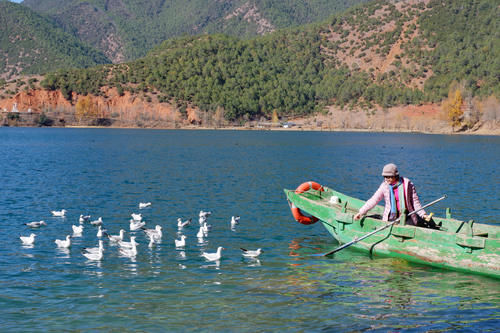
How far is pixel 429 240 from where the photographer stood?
1733 centimetres

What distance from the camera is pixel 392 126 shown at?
18112cm

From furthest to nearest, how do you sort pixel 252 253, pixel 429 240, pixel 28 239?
1. pixel 28 239
2. pixel 252 253
3. pixel 429 240

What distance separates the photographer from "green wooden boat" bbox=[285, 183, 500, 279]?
16.2 meters

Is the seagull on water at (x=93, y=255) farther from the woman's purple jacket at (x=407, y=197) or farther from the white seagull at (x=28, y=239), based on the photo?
the woman's purple jacket at (x=407, y=197)

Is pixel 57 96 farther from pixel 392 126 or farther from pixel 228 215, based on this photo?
pixel 228 215

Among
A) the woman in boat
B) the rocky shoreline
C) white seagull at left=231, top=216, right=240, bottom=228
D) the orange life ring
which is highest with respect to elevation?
the rocky shoreline

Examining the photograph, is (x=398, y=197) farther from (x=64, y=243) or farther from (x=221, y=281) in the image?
(x=64, y=243)

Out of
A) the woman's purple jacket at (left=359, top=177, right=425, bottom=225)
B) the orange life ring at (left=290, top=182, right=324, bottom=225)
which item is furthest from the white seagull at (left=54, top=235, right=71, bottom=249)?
the woman's purple jacket at (left=359, top=177, right=425, bottom=225)

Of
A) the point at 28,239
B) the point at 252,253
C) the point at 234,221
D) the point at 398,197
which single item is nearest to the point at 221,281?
the point at 252,253

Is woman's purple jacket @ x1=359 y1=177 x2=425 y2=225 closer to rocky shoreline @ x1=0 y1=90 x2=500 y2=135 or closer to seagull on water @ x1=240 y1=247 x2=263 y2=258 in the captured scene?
seagull on water @ x1=240 y1=247 x2=263 y2=258

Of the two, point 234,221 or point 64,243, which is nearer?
point 64,243

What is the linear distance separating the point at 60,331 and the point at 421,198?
27.1 m

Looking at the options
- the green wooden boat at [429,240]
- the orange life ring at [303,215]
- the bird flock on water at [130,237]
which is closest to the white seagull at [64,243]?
the bird flock on water at [130,237]

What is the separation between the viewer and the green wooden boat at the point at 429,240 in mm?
16156
